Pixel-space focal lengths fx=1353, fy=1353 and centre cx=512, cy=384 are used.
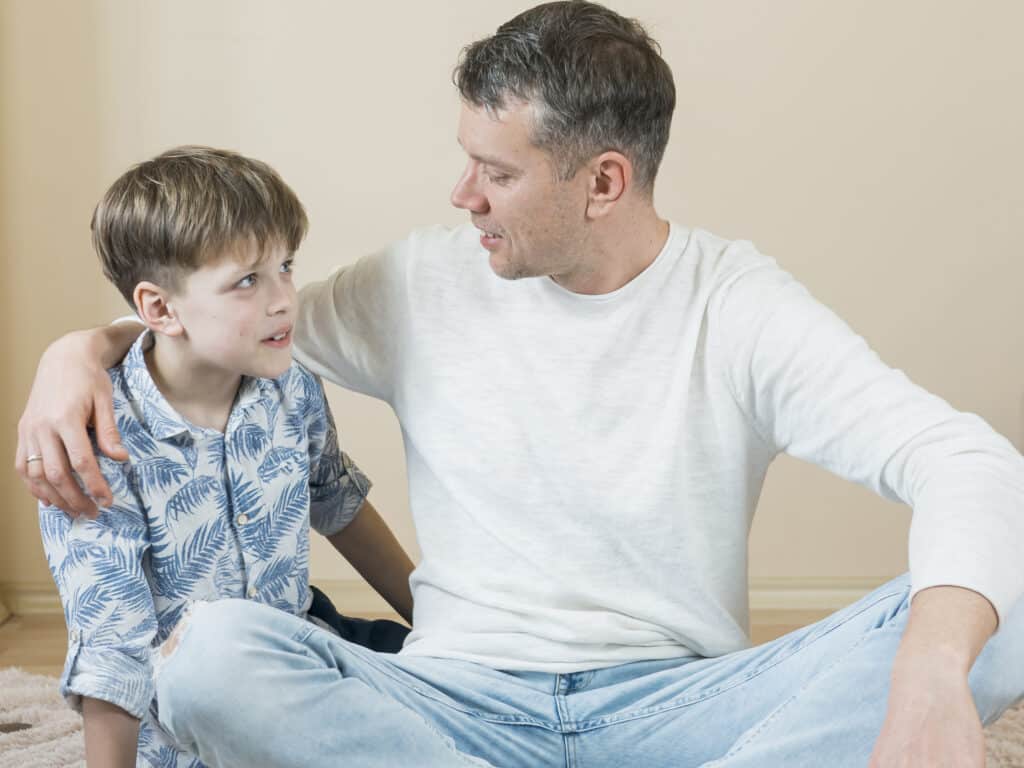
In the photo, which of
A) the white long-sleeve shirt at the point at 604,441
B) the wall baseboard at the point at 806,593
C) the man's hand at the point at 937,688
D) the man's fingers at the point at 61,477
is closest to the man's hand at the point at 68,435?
the man's fingers at the point at 61,477

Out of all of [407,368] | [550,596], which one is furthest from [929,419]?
[407,368]

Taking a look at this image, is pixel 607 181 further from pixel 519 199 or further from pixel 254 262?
pixel 254 262

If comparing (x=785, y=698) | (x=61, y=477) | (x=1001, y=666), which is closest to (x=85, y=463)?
(x=61, y=477)

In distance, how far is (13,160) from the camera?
2807mm

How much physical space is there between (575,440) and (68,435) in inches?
22.7

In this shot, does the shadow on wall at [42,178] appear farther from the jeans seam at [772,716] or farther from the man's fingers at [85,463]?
the jeans seam at [772,716]

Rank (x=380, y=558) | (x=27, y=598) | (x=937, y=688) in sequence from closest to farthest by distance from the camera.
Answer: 1. (x=937, y=688)
2. (x=380, y=558)
3. (x=27, y=598)

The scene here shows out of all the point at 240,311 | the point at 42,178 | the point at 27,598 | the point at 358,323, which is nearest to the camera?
the point at 240,311

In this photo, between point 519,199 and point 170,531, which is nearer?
point 170,531

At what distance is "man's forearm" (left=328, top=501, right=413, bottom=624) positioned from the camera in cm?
188

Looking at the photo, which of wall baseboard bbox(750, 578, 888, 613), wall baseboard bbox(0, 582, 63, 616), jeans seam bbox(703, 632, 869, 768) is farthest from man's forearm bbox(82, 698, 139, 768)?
wall baseboard bbox(750, 578, 888, 613)

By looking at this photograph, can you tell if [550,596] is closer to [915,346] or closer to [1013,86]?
[915,346]

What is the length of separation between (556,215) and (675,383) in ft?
0.81

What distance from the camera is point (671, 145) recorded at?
2836 mm
